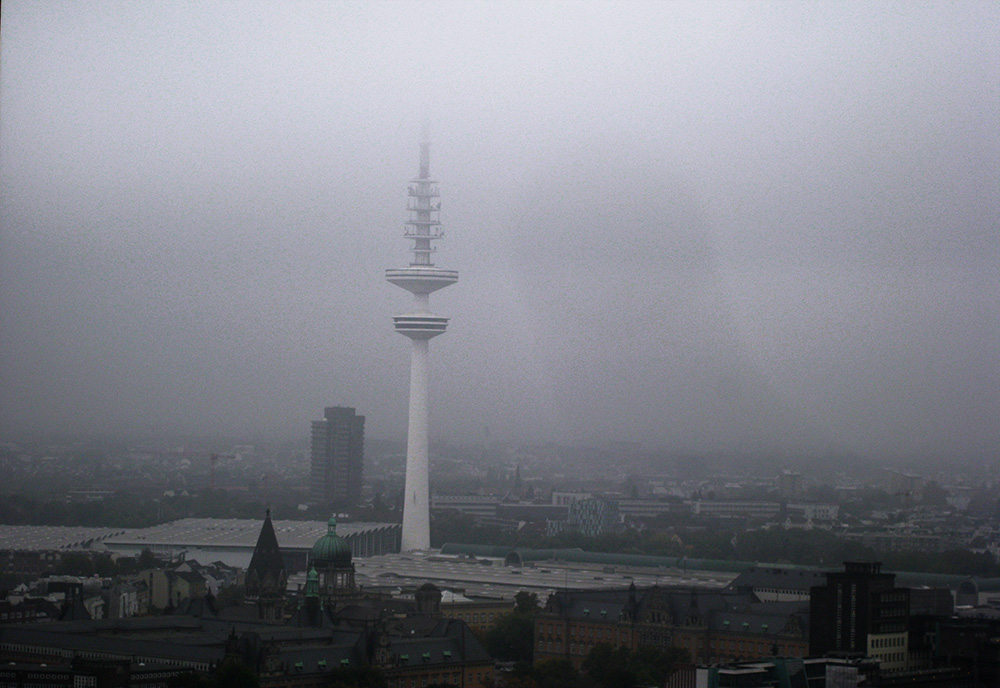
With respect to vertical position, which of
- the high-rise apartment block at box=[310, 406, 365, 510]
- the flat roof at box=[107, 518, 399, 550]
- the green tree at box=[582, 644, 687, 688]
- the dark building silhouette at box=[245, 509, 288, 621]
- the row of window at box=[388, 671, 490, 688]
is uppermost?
the high-rise apartment block at box=[310, 406, 365, 510]

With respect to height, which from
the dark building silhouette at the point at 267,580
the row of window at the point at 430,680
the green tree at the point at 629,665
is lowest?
the row of window at the point at 430,680

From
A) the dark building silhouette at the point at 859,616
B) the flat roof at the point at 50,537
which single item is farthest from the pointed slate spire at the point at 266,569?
the dark building silhouette at the point at 859,616

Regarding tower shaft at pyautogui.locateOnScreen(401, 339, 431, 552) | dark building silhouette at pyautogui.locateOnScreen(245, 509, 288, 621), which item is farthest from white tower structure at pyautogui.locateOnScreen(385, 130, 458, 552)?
dark building silhouette at pyautogui.locateOnScreen(245, 509, 288, 621)

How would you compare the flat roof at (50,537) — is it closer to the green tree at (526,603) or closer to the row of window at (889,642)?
the green tree at (526,603)

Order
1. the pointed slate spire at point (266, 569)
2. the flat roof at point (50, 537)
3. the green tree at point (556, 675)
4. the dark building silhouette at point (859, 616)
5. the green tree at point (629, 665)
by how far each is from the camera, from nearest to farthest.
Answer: the dark building silhouette at point (859, 616)
the green tree at point (629, 665)
the green tree at point (556, 675)
the pointed slate spire at point (266, 569)
the flat roof at point (50, 537)

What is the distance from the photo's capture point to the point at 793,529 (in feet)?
188

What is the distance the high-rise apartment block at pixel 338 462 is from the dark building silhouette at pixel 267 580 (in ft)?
106

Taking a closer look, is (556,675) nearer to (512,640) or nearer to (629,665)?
(629,665)

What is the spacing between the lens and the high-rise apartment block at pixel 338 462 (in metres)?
71.9

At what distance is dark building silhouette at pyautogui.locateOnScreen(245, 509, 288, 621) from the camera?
3359cm

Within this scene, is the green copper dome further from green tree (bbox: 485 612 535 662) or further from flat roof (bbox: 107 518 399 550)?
flat roof (bbox: 107 518 399 550)

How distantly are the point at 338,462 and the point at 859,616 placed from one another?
49.1 metres

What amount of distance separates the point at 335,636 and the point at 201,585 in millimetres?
12084

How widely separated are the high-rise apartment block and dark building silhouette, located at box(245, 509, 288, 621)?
106 ft
